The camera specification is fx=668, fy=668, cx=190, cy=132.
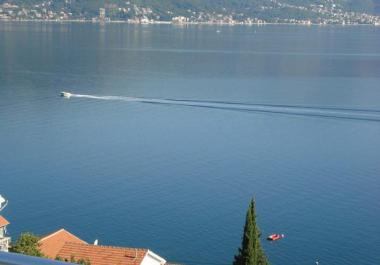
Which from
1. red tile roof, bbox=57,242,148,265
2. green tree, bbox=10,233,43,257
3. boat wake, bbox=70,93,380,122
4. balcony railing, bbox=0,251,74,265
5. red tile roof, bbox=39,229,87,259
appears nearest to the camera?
balcony railing, bbox=0,251,74,265

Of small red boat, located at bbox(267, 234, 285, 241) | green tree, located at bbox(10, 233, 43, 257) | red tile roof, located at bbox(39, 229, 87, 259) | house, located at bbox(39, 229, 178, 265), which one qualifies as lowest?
small red boat, located at bbox(267, 234, 285, 241)

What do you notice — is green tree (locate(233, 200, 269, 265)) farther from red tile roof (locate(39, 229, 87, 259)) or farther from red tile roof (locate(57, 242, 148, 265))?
red tile roof (locate(39, 229, 87, 259))

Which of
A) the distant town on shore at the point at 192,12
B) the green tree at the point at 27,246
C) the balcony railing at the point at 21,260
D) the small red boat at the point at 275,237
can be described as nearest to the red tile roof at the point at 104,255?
the green tree at the point at 27,246

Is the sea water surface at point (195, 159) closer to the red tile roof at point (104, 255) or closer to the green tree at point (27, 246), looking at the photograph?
the red tile roof at point (104, 255)

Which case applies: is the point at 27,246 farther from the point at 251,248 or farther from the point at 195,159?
the point at 195,159

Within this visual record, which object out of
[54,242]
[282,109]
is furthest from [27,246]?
[282,109]

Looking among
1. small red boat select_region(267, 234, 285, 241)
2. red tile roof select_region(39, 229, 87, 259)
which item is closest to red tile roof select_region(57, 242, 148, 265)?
red tile roof select_region(39, 229, 87, 259)

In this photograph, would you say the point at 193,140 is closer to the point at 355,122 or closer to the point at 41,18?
the point at 355,122
